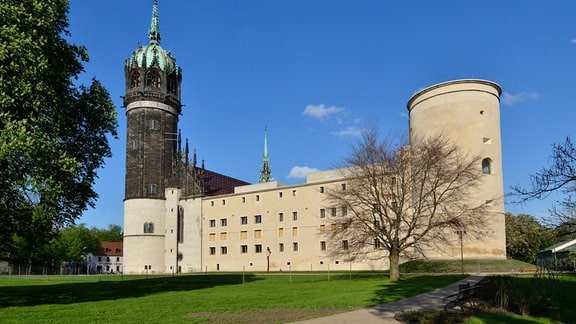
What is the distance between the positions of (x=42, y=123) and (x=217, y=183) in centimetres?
6481

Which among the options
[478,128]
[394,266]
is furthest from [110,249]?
[394,266]

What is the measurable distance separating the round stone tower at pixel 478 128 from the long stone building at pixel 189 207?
574 cm

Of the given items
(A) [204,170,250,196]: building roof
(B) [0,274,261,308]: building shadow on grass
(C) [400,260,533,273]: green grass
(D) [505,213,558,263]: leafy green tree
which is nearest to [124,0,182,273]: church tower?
(A) [204,170,250,196]: building roof

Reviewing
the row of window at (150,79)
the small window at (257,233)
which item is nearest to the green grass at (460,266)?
the small window at (257,233)

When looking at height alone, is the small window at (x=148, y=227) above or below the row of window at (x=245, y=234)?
above

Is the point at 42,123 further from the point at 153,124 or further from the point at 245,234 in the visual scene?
the point at 153,124

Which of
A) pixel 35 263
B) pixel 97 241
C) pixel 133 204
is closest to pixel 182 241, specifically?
pixel 133 204

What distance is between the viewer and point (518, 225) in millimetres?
77562

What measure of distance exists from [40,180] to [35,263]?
8888 cm

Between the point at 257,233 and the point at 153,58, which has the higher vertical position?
the point at 153,58

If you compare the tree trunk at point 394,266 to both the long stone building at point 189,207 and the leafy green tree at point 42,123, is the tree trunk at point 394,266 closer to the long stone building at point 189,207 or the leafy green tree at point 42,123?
the leafy green tree at point 42,123

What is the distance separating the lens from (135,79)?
77.5 m

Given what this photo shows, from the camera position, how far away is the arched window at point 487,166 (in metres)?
47.7

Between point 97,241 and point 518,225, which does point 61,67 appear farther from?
point 97,241
